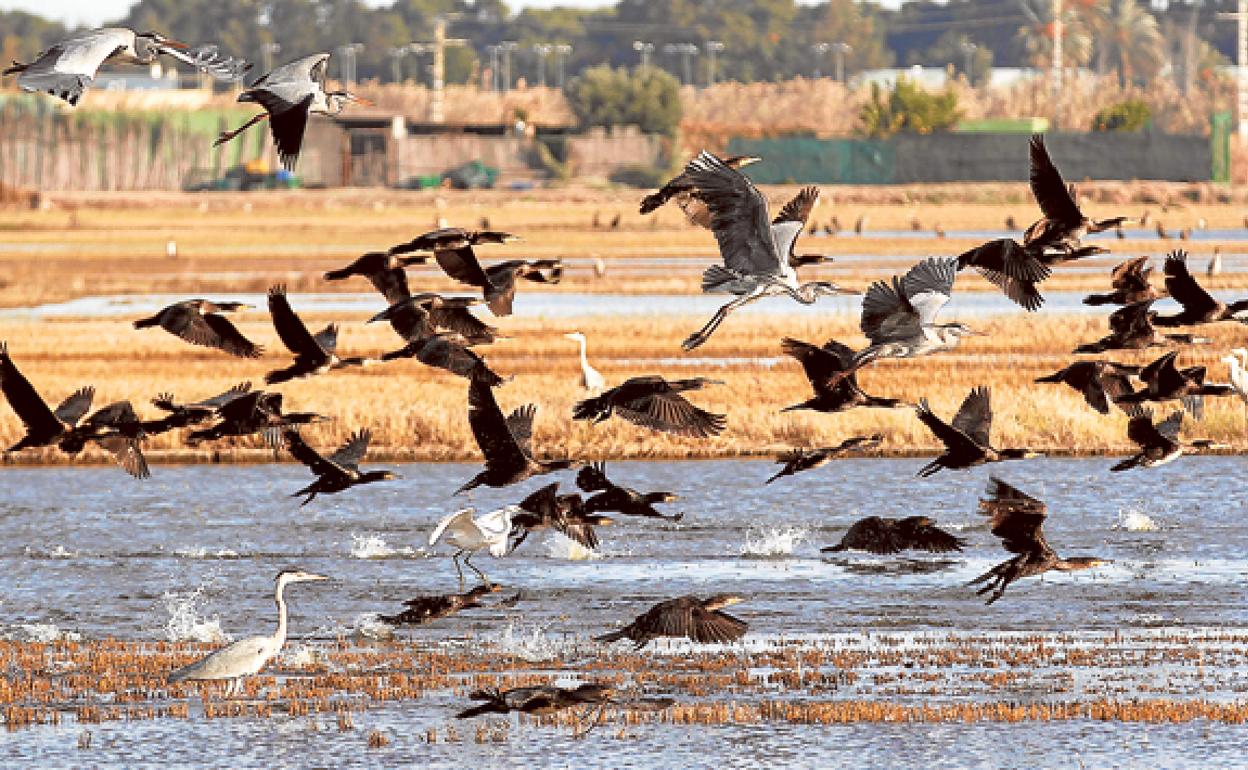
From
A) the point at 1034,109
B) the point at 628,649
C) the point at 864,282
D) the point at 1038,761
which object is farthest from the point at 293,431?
the point at 1034,109

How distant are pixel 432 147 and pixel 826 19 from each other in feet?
305

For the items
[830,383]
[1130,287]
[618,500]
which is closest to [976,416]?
[1130,287]

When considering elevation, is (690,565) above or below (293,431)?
below

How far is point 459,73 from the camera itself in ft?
560

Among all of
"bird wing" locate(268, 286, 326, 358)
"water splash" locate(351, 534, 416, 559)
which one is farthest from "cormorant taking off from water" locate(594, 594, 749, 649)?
"water splash" locate(351, 534, 416, 559)

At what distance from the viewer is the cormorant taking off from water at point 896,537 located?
13711 mm

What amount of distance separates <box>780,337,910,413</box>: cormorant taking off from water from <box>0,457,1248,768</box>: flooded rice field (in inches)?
68.4

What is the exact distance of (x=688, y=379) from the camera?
13086 mm

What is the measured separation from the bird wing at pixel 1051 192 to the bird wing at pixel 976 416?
155 centimetres

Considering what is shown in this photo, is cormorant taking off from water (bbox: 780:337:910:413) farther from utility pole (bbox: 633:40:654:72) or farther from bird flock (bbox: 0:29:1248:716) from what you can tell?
utility pole (bbox: 633:40:654:72)

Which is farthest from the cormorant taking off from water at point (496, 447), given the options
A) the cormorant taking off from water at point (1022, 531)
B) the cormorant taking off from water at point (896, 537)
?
the cormorant taking off from water at point (1022, 531)

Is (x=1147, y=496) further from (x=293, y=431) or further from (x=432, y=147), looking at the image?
(x=432, y=147)

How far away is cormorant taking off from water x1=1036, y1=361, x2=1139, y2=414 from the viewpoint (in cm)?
1368

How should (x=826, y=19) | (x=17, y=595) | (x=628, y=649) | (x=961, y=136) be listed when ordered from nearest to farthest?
(x=628, y=649)
(x=17, y=595)
(x=961, y=136)
(x=826, y=19)
